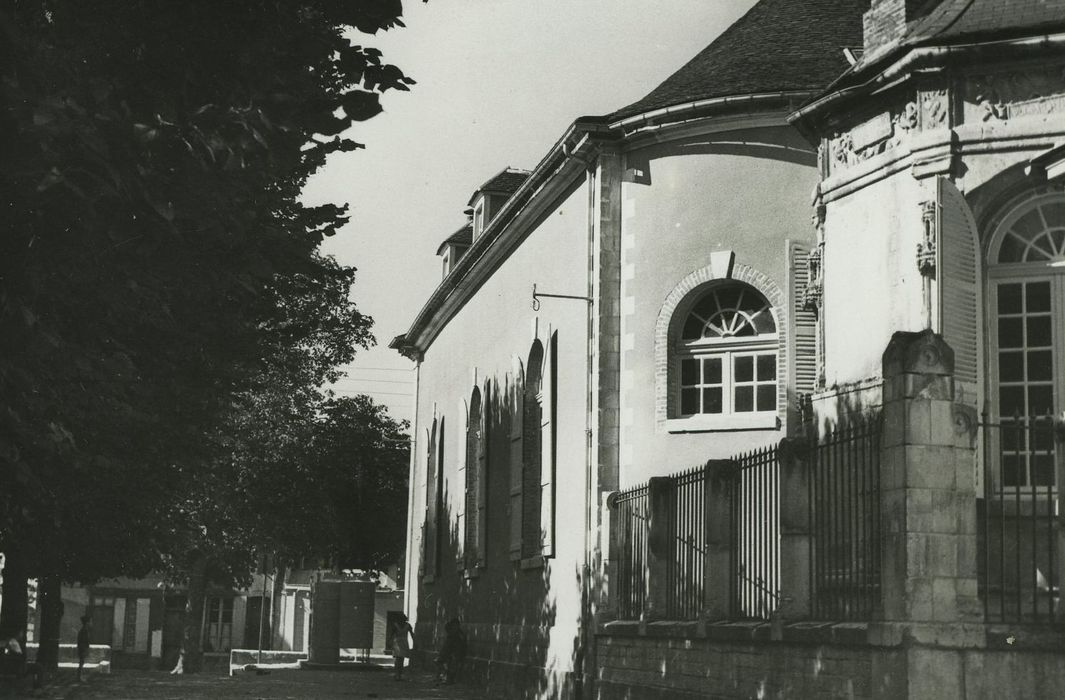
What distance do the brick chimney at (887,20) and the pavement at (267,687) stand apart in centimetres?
1237

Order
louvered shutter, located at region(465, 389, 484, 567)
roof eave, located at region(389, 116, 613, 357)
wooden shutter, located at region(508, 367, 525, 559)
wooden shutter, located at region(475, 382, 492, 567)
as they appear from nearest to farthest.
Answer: roof eave, located at region(389, 116, 613, 357) → wooden shutter, located at region(508, 367, 525, 559) → wooden shutter, located at region(475, 382, 492, 567) → louvered shutter, located at region(465, 389, 484, 567)

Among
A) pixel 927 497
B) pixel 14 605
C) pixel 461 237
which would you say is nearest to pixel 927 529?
pixel 927 497

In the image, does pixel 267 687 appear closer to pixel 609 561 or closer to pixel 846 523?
pixel 609 561

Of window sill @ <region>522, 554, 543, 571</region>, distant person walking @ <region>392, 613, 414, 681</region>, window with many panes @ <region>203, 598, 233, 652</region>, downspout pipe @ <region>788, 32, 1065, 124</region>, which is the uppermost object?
downspout pipe @ <region>788, 32, 1065, 124</region>

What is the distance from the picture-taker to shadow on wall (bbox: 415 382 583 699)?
2191 cm

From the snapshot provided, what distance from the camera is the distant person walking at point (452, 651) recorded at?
2788 centimetres

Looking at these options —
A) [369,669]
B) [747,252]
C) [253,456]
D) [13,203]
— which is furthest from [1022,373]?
[253,456]

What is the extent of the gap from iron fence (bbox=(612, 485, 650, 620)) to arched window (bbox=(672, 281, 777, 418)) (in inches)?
60.8

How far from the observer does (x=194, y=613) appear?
42500mm

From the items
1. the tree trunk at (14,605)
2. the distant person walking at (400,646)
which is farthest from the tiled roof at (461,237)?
the tree trunk at (14,605)

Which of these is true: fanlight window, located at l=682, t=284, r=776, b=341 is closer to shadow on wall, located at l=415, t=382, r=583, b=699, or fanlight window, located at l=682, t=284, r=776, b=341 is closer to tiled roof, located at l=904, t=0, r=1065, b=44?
shadow on wall, located at l=415, t=382, r=583, b=699

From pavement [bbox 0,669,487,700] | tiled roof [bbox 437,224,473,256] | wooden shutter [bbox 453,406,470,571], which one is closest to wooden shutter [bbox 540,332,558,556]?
pavement [bbox 0,669,487,700]

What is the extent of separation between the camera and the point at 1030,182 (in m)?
15.1

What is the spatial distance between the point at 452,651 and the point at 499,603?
2259mm
